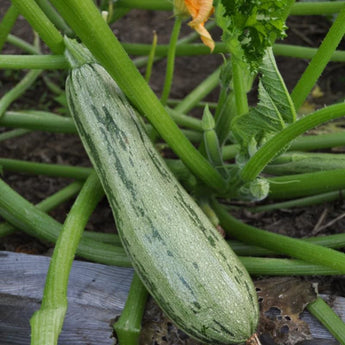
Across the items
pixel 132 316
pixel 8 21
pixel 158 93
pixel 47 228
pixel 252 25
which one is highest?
pixel 158 93

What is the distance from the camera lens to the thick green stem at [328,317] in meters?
1.44

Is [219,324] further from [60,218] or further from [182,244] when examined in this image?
[60,218]

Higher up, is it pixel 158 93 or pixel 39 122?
pixel 158 93

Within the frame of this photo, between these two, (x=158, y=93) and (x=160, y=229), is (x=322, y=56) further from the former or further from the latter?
(x=158, y=93)

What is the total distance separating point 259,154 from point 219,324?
405mm

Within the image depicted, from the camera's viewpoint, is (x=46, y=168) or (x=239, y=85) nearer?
(x=239, y=85)

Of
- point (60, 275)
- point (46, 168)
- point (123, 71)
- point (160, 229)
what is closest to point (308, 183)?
point (160, 229)

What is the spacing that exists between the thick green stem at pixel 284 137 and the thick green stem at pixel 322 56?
0.21m

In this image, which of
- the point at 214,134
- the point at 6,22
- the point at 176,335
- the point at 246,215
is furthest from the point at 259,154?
the point at 6,22

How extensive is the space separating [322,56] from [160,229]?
1.84 ft

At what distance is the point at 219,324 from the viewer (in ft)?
4.35

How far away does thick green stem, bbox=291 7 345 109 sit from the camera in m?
1.36

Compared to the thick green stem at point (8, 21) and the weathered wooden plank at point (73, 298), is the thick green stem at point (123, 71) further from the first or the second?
the thick green stem at point (8, 21)

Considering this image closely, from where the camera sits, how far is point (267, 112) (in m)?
1.35
